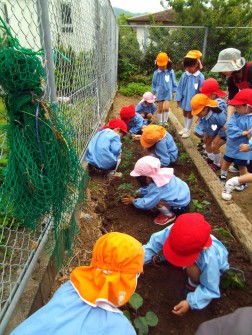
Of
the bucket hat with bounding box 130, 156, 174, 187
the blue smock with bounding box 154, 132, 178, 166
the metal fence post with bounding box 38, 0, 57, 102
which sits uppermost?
the metal fence post with bounding box 38, 0, 57, 102

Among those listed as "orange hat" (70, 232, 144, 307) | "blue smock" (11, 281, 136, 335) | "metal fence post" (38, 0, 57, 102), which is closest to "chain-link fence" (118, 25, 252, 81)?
"metal fence post" (38, 0, 57, 102)

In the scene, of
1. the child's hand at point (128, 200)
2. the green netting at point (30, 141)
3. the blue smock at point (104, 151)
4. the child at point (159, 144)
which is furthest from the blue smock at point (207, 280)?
the child at point (159, 144)

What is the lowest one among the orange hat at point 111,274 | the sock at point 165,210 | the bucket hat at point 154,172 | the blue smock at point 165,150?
the sock at point 165,210

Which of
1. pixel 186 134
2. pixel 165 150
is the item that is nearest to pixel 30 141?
pixel 165 150

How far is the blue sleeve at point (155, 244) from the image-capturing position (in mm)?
2180

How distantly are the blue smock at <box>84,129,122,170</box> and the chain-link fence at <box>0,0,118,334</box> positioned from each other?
13cm

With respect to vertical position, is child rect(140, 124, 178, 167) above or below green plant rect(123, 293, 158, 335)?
above

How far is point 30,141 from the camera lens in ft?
4.76

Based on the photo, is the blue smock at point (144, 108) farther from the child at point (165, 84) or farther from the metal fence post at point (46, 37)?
the metal fence post at point (46, 37)

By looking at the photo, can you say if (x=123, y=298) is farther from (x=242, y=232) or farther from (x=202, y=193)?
(x=202, y=193)

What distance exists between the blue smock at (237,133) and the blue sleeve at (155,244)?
5.68 feet

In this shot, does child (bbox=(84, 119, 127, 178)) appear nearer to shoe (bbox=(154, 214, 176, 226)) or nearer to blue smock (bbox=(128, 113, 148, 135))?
shoe (bbox=(154, 214, 176, 226))

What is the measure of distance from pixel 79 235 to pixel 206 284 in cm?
124

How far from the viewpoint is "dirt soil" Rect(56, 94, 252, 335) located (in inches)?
81.7
